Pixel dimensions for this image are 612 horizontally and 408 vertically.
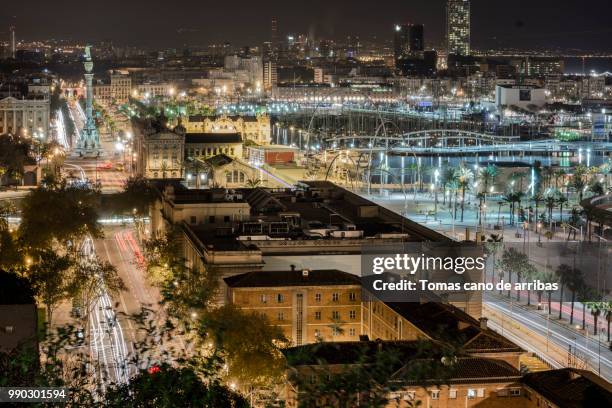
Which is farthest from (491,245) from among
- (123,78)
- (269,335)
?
(123,78)

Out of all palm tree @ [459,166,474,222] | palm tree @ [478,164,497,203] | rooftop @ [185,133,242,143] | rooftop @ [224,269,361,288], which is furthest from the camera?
rooftop @ [185,133,242,143]

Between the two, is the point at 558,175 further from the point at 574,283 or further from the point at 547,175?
the point at 574,283

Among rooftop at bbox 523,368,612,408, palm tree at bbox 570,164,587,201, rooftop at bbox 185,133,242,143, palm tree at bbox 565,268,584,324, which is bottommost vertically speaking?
palm tree at bbox 570,164,587,201

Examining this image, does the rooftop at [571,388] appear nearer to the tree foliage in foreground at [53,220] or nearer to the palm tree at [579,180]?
the tree foliage in foreground at [53,220]

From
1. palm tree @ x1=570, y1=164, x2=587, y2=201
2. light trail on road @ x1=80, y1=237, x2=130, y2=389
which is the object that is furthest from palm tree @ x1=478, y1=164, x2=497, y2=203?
light trail on road @ x1=80, y1=237, x2=130, y2=389

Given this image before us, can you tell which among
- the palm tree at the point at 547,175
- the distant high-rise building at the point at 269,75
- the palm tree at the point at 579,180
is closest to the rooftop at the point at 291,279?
the palm tree at the point at 579,180

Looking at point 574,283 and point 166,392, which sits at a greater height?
point 166,392

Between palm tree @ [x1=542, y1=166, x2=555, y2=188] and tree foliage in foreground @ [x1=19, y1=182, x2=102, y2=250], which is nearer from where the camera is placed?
tree foliage in foreground @ [x1=19, y1=182, x2=102, y2=250]

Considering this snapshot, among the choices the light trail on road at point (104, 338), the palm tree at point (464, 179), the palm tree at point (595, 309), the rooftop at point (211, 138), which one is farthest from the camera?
the rooftop at point (211, 138)

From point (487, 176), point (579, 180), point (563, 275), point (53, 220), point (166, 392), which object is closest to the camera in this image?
point (166, 392)

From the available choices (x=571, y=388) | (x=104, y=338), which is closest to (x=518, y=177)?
(x=104, y=338)

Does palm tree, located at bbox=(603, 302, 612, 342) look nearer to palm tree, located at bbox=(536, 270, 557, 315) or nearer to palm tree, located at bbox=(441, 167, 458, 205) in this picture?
palm tree, located at bbox=(536, 270, 557, 315)

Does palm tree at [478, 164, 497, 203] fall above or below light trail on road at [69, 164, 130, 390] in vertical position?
below
